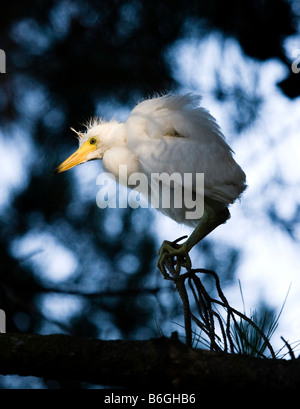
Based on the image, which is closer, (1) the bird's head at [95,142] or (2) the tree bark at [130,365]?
(2) the tree bark at [130,365]

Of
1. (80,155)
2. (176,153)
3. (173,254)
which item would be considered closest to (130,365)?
(173,254)

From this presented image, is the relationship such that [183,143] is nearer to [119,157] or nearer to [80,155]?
[119,157]

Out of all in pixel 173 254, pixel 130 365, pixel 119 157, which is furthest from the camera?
pixel 119 157

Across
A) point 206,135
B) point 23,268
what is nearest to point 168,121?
point 206,135

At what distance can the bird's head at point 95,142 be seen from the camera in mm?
1345

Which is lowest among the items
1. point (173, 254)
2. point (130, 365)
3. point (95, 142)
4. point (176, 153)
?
point (130, 365)

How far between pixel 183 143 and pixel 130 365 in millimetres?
692

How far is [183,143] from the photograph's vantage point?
4.13 feet

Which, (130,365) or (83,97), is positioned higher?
(83,97)

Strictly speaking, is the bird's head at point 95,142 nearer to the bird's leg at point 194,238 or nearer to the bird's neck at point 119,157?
the bird's neck at point 119,157

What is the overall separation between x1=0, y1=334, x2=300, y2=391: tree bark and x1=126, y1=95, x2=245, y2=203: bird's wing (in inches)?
23.9

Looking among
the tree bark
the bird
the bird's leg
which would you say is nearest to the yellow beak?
the bird

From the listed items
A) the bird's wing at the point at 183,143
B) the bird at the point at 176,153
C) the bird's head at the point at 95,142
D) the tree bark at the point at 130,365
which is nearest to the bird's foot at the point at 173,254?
the bird at the point at 176,153

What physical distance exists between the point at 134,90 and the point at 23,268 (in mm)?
567
